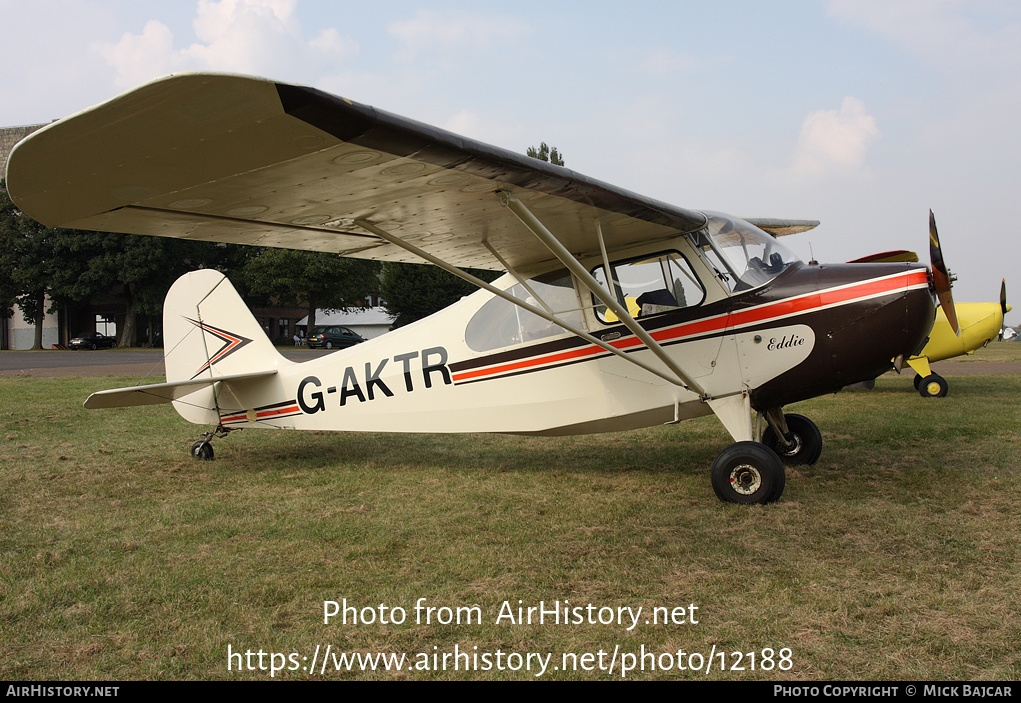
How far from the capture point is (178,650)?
9.92ft

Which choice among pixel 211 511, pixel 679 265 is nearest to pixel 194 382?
pixel 211 511

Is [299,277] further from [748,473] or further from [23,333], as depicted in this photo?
[748,473]

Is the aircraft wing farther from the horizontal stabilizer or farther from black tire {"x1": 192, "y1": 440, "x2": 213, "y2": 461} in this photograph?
black tire {"x1": 192, "y1": 440, "x2": 213, "y2": 461}

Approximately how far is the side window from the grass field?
1626 mm

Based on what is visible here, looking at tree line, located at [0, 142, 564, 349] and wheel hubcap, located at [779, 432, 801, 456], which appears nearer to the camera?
wheel hubcap, located at [779, 432, 801, 456]

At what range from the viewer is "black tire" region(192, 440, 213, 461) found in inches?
298

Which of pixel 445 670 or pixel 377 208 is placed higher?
pixel 377 208

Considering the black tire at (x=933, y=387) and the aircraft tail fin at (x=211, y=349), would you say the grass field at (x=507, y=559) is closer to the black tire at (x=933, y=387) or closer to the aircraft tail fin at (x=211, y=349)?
the aircraft tail fin at (x=211, y=349)

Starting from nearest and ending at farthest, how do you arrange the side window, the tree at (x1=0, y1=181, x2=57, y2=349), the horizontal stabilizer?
1. the side window
2. the horizontal stabilizer
3. the tree at (x1=0, y1=181, x2=57, y2=349)

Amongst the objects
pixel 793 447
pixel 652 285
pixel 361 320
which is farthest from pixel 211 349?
pixel 361 320

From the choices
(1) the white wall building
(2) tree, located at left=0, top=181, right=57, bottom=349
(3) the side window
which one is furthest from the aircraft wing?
(1) the white wall building

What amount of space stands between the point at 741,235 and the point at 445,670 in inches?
177

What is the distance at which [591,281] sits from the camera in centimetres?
493
